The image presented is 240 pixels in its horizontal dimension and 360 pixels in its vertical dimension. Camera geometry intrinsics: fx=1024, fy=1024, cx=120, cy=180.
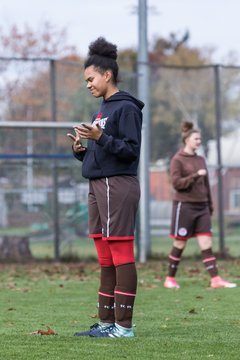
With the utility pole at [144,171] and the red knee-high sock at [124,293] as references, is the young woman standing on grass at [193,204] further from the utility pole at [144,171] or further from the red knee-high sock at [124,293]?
the red knee-high sock at [124,293]

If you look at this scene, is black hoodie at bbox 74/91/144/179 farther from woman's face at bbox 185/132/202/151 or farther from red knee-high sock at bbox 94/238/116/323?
woman's face at bbox 185/132/202/151

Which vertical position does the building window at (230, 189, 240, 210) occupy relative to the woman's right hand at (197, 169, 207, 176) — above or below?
below

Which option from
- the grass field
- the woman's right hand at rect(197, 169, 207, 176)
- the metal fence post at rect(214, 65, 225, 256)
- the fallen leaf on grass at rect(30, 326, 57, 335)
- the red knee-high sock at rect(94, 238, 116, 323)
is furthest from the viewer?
the metal fence post at rect(214, 65, 225, 256)

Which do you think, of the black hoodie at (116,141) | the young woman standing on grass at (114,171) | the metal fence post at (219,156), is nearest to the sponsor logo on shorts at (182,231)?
the young woman standing on grass at (114,171)

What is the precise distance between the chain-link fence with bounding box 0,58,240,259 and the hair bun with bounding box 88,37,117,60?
8758 mm

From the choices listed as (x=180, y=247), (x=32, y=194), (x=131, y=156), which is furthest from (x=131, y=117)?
(x=32, y=194)

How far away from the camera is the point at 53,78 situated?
17.4 meters

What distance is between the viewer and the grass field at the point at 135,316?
22.4 ft

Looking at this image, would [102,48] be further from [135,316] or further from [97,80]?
[135,316]

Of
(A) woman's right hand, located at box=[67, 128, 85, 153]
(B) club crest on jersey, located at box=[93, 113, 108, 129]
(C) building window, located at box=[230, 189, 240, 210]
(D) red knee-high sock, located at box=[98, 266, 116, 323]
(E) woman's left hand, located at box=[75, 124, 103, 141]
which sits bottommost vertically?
(C) building window, located at box=[230, 189, 240, 210]

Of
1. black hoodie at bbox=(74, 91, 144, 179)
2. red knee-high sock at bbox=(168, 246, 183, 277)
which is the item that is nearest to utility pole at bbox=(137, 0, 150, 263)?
red knee-high sock at bbox=(168, 246, 183, 277)

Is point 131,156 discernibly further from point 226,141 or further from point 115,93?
point 226,141

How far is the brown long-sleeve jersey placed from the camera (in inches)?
479

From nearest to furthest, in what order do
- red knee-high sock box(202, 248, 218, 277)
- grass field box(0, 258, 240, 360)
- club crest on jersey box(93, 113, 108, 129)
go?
grass field box(0, 258, 240, 360), club crest on jersey box(93, 113, 108, 129), red knee-high sock box(202, 248, 218, 277)
